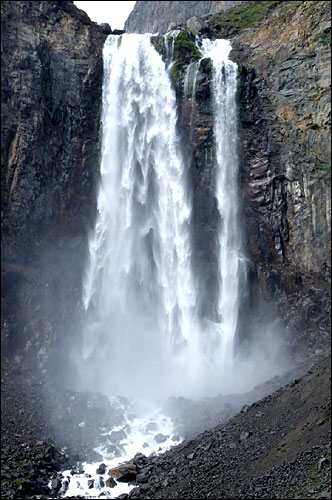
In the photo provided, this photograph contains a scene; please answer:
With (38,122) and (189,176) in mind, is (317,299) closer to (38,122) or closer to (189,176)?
(189,176)

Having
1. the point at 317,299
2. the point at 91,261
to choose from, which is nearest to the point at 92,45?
the point at 91,261

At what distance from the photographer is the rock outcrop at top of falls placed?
33.1 meters

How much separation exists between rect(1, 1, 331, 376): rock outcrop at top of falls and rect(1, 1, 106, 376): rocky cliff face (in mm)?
73

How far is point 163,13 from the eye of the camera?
42.5m

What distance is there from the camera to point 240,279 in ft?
113

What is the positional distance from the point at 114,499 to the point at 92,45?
3200 cm

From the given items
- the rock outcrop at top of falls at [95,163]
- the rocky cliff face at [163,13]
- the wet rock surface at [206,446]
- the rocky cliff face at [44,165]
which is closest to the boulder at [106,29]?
the rock outcrop at top of falls at [95,163]

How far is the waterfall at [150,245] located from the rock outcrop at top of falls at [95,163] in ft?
3.02

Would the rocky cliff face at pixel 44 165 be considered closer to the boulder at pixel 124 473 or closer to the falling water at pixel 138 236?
the falling water at pixel 138 236

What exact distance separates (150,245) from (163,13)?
20.9m

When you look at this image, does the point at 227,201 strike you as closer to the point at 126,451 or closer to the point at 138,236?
the point at 138,236

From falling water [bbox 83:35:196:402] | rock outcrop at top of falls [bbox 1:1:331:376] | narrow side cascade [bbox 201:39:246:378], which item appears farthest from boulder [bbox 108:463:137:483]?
narrow side cascade [bbox 201:39:246:378]

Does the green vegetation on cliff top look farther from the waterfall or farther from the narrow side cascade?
the waterfall

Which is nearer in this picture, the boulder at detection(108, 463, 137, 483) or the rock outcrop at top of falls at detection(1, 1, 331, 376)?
the boulder at detection(108, 463, 137, 483)
